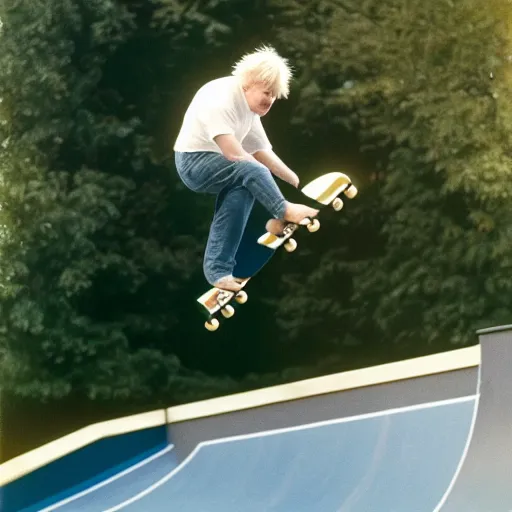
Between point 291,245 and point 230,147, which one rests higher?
point 230,147

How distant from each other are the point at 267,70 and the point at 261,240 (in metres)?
0.87

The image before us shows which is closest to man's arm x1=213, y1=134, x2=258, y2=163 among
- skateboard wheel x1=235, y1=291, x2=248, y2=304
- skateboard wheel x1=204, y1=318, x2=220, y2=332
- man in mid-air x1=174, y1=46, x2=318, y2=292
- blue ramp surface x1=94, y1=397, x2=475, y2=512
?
man in mid-air x1=174, y1=46, x2=318, y2=292

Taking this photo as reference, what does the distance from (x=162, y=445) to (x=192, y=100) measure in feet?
5.88

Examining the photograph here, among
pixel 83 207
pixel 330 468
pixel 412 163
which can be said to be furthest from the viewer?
pixel 83 207

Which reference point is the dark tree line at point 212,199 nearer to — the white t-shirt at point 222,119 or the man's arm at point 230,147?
the white t-shirt at point 222,119

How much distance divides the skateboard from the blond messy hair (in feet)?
1.70

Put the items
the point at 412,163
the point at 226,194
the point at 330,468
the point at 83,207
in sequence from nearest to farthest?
the point at 330,468
the point at 412,163
the point at 226,194
the point at 83,207

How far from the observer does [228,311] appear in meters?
4.12

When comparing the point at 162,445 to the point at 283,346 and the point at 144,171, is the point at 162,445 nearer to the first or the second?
the point at 283,346

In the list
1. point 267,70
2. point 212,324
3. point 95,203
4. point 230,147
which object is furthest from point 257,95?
point 212,324

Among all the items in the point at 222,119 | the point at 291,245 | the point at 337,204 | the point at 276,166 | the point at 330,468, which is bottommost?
the point at 330,468

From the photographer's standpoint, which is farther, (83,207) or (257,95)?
(83,207)

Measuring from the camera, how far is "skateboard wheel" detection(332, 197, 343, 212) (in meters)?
4.09

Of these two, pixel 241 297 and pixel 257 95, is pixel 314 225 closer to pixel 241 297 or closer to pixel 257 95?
pixel 241 297
